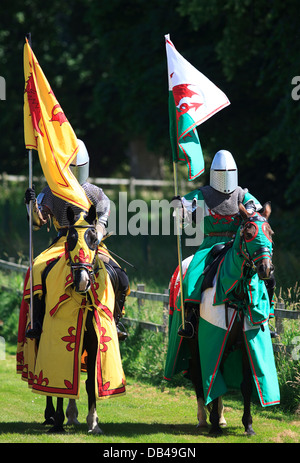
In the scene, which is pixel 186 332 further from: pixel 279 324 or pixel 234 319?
pixel 279 324

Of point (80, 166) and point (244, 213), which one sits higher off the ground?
point (80, 166)

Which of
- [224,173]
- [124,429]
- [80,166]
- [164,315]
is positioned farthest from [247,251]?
[164,315]

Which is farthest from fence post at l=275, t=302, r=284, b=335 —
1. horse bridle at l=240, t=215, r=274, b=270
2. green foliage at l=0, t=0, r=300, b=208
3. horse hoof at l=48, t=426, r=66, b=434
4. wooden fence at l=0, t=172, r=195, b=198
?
wooden fence at l=0, t=172, r=195, b=198

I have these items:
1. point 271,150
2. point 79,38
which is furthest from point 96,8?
point 79,38

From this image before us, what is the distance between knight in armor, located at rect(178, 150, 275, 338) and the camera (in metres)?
8.21

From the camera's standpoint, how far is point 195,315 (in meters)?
8.27

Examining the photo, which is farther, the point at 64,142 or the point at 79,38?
the point at 79,38

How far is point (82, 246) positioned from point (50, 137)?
4.49 ft

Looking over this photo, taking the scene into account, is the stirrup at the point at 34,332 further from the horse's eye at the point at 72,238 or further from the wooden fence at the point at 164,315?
the wooden fence at the point at 164,315

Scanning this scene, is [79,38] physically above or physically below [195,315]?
above

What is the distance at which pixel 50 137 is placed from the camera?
8.29 metres

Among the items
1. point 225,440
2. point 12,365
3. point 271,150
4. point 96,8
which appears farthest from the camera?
point 96,8

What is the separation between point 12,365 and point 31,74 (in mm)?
5345

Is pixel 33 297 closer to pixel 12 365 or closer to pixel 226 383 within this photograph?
pixel 226 383
